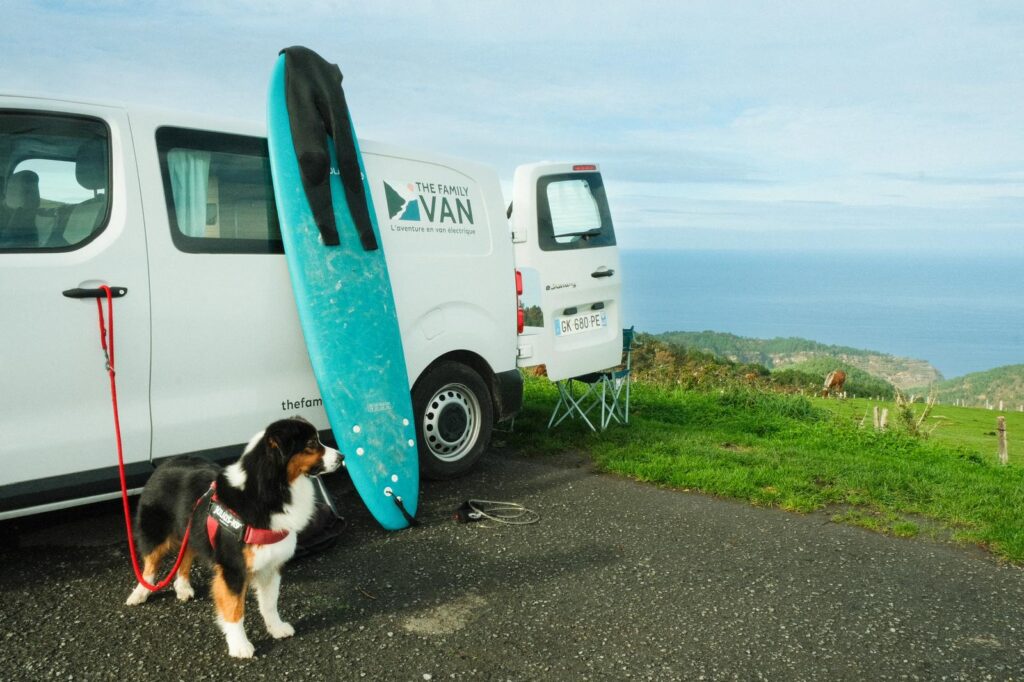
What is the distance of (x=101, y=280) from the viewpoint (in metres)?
3.71

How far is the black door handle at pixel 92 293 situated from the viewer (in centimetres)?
359

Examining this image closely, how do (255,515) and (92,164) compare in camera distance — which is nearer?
(255,515)

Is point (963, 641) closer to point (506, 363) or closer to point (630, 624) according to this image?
point (630, 624)

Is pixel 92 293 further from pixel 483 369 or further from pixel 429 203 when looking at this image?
pixel 483 369

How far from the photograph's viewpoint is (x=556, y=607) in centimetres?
362

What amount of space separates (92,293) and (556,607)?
2.63m

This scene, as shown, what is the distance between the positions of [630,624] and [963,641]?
148cm

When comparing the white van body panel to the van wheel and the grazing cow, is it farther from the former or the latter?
the grazing cow

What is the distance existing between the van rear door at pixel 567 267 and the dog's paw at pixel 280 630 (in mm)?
3161

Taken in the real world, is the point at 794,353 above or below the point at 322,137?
below

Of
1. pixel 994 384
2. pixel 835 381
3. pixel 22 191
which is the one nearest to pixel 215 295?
pixel 22 191

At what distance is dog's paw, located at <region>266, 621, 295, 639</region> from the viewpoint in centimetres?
323

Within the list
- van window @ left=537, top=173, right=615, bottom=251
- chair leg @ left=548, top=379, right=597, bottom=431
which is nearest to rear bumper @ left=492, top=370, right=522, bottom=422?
van window @ left=537, top=173, right=615, bottom=251

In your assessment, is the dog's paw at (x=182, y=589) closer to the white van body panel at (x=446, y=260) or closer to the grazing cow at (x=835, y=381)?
the white van body panel at (x=446, y=260)
